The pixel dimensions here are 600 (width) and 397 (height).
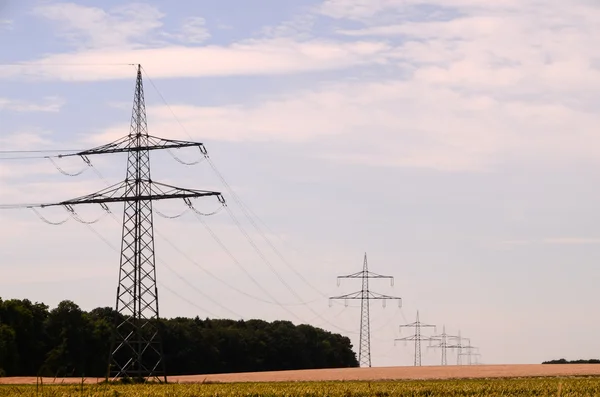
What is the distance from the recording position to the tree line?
12731 centimetres

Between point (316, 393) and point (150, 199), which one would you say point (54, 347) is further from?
point (316, 393)

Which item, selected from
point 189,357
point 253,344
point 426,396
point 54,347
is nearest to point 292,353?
point 253,344

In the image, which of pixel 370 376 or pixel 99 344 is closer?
pixel 370 376

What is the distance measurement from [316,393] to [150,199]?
22924 mm

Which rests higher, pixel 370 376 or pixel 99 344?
pixel 99 344

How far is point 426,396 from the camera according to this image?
53781 millimetres

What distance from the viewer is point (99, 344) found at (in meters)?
136

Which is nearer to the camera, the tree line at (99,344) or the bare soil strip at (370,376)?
the bare soil strip at (370,376)

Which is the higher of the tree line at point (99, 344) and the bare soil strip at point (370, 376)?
the tree line at point (99, 344)

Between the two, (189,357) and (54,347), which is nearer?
(54,347)

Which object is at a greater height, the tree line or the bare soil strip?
the tree line

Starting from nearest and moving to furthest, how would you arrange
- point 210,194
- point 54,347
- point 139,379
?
point 210,194 < point 139,379 < point 54,347

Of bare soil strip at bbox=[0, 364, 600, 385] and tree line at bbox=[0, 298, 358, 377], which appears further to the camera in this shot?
tree line at bbox=[0, 298, 358, 377]

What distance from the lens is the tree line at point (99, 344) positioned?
12731cm
